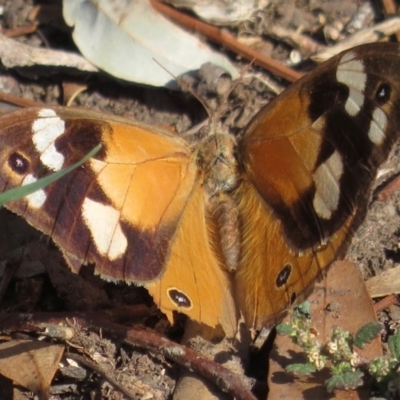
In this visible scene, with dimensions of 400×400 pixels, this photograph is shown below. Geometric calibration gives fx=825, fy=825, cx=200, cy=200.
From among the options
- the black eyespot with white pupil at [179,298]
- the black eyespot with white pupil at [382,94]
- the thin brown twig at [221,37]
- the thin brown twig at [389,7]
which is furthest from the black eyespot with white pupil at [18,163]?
the thin brown twig at [389,7]

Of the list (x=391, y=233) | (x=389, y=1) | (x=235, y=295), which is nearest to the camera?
(x=235, y=295)

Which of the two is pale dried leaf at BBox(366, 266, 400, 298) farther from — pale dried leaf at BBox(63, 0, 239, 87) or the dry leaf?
pale dried leaf at BBox(63, 0, 239, 87)

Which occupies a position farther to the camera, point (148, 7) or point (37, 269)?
point (148, 7)

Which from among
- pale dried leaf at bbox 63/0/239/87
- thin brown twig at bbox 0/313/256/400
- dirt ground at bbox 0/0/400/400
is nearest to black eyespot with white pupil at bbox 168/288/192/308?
→ thin brown twig at bbox 0/313/256/400

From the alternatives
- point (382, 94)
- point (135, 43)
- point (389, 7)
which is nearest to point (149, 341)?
point (382, 94)

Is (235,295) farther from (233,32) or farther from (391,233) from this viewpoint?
(233,32)

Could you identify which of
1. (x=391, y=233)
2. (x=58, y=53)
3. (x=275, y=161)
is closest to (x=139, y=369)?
(x=275, y=161)

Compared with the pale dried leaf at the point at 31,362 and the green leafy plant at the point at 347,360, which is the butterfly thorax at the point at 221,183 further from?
the pale dried leaf at the point at 31,362
